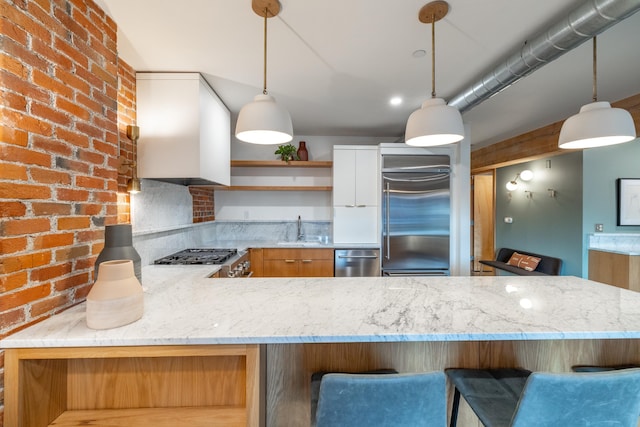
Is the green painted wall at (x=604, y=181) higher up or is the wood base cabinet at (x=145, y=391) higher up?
the green painted wall at (x=604, y=181)

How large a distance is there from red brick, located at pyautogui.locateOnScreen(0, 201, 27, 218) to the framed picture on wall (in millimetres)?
5745

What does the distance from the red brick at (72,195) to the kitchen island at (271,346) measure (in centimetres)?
51

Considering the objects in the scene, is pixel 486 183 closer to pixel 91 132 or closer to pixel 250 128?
pixel 250 128

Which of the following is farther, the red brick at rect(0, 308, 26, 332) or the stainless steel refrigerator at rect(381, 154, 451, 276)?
the stainless steel refrigerator at rect(381, 154, 451, 276)

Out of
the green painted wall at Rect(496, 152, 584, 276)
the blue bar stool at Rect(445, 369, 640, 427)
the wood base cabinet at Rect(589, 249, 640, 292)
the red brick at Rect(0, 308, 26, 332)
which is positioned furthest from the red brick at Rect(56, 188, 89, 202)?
the green painted wall at Rect(496, 152, 584, 276)

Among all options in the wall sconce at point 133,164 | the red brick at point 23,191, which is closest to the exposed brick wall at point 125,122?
the wall sconce at point 133,164

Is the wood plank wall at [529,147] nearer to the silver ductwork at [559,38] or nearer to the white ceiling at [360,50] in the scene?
the white ceiling at [360,50]

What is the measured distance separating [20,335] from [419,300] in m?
1.61

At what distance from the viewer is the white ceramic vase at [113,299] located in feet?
3.40

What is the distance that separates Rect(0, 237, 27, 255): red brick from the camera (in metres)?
0.99

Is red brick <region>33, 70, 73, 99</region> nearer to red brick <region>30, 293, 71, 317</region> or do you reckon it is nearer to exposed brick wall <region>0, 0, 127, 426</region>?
exposed brick wall <region>0, 0, 127, 426</region>

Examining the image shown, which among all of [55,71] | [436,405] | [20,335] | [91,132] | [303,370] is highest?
[55,71]

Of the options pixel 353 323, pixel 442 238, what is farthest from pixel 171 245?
pixel 442 238

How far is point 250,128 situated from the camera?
150cm
